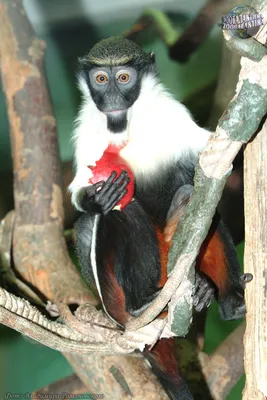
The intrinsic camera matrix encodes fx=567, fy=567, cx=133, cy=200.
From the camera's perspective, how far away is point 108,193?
1.65 metres

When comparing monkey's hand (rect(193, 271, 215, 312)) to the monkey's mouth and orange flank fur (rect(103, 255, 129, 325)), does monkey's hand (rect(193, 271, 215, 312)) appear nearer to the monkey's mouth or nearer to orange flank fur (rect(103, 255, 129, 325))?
orange flank fur (rect(103, 255, 129, 325))

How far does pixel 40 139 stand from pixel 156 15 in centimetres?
128

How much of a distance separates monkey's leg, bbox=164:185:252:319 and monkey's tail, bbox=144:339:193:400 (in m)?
0.19

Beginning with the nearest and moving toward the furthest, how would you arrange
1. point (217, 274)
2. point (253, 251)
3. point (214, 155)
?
1. point (214, 155)
2. point (253, 251)
3. point (217, 274)

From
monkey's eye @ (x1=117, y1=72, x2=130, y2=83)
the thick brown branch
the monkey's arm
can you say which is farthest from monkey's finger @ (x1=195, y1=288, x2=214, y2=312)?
the thick brown branch

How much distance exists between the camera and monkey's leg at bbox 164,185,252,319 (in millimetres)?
1729

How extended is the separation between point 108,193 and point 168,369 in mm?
598

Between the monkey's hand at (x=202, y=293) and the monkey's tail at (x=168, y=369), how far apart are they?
18cm

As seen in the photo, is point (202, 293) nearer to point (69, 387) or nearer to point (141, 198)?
point (141, 198)

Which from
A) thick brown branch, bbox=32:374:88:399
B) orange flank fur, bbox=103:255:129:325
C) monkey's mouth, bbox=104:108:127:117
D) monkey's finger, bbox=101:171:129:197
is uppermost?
monkey's mouth, bbox=104:108:127:117

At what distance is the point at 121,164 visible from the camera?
179 cm

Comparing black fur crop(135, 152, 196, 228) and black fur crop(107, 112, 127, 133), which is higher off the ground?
black fur crop(107, 112, 127, 133)

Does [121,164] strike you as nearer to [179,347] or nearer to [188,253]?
[188,253]

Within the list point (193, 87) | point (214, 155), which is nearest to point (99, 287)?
point (214, 155)
